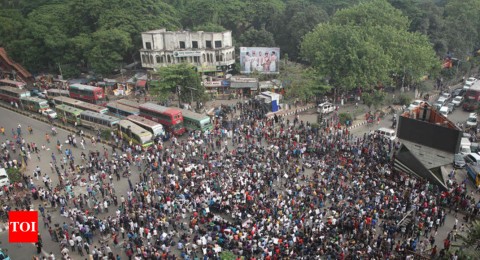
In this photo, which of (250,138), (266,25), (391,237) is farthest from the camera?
(266,25)

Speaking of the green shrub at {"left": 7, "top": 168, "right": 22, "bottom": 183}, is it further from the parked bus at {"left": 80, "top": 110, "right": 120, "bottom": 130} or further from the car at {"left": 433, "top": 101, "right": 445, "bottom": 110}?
the car at {"left": 433, "top": 101, "right": 445, "bottom": 110}

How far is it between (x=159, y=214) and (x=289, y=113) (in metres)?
23.1

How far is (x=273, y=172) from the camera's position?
Answer: 27828 millimetres

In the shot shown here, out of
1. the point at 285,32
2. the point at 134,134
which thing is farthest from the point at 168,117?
the point at 285,32

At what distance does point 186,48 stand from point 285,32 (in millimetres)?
16962

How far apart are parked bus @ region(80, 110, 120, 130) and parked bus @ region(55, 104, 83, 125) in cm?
58

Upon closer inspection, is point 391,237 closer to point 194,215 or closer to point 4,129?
point 194,215

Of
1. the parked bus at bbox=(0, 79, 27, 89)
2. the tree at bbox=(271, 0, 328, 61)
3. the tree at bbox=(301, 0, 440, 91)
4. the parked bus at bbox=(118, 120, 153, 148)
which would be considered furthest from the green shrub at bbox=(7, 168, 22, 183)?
the tree at bbox=(271, 0, 328, 61)

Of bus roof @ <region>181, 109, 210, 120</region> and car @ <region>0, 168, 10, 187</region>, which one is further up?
bus roof @ <region>181, 109, 210, 120</region>

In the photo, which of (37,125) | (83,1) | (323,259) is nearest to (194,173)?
(323,259)

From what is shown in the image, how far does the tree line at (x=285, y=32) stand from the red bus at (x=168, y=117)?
17.6 meters

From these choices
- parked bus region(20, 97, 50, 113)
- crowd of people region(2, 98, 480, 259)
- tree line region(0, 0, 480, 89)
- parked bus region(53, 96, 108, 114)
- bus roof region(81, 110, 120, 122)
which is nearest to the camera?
crowd of people region(2, 98, 480, 259)

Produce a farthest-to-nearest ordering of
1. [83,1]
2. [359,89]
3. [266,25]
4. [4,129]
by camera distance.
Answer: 1. [266,25]
2. [83,1]
3. [359,89]
4. [4,129]

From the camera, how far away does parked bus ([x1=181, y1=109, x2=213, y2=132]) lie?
37156 mm
